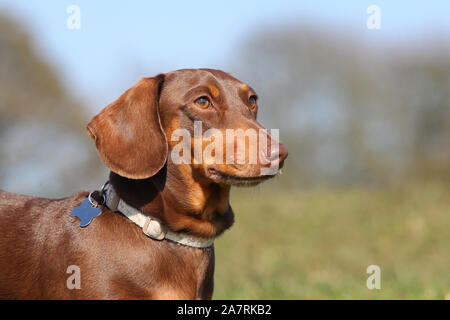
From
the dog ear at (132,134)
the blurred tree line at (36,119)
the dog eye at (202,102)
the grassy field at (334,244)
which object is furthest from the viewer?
the blurred tree line at (36,119)

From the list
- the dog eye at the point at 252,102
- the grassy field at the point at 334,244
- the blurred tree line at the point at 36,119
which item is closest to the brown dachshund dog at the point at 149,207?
the dog eye at the point at 252,102

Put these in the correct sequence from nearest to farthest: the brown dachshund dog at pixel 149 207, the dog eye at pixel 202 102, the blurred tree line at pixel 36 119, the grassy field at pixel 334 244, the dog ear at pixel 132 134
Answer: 1. the brown dachshund dog at pixel 149 207
2. the dog ear at pixel 132 134
3. the dog eye at pixel 202 102
4. the grassy field at pixel 334 244
5. the blurred tree line at pixel 36 119

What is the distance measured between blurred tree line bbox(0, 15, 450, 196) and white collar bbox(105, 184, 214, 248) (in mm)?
17165

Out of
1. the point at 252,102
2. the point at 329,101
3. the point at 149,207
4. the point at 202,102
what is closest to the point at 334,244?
the point at 252,102

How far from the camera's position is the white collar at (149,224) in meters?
3.60

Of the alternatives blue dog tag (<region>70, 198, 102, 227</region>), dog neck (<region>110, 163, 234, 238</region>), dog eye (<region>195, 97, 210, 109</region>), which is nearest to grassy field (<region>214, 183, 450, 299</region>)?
dog neck (<region>110, 163, 234, 238</region>)

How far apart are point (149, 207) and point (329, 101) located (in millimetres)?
24887

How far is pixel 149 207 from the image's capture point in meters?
3.69

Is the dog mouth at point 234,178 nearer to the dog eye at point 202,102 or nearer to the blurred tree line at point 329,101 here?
the dog eye at point 202,102

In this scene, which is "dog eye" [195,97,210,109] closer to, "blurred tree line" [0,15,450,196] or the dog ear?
the dog ear

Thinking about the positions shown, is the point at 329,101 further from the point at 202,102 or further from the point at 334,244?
the point at 202,102

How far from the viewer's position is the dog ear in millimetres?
3650

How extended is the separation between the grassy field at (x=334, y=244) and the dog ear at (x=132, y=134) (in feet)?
10.3

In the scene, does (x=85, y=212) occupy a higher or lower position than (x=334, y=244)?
higher
